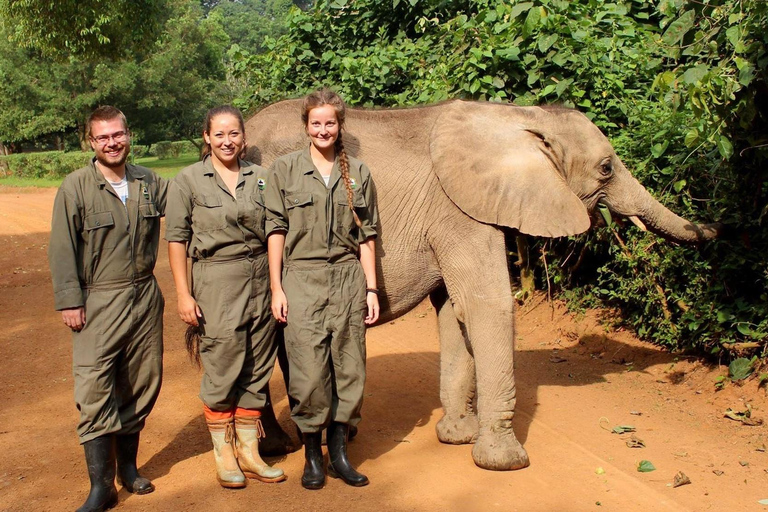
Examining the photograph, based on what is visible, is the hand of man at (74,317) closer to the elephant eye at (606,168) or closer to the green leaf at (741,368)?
the elephant eye at (606,168)

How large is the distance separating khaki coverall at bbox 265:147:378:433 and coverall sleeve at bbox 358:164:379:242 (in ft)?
0.04

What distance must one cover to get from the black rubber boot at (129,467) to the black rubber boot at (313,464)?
1051mm

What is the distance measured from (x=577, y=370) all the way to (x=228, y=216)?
455 cm

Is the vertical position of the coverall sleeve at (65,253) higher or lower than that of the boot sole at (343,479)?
higher

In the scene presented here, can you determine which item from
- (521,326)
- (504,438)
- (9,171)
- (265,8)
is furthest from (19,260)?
(265,8)

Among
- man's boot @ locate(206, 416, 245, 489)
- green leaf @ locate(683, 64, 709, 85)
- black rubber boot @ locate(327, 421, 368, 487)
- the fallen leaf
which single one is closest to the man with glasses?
man's boot @ locate(206, 416, 245, 489)

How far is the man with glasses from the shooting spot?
15.9 feet

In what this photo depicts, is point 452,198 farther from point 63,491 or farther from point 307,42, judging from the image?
point 307,42

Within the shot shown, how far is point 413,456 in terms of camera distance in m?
5.93

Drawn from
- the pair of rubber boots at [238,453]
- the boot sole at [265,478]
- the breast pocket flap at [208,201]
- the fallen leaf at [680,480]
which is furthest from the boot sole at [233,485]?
the fallen leaf at [680,480]

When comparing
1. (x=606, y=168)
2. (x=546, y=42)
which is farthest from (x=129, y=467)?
(x=546, y=42)

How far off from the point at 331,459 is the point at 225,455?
720mm

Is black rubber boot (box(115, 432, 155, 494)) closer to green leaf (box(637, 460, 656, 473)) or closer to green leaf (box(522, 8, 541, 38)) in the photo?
green leaf (box(637, 460, 656, 473))

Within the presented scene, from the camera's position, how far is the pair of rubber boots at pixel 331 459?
5.28 m
